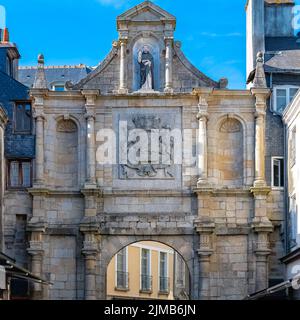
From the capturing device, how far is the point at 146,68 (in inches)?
1195

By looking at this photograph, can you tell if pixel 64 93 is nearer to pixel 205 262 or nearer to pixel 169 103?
pixel 169 103

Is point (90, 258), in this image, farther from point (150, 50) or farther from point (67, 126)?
point (150, 50)

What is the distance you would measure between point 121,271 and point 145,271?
5.76 ft

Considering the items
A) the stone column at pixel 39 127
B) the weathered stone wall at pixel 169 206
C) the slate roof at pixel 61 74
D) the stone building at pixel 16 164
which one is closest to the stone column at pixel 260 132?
the weathered stone wall at pixel 169 206

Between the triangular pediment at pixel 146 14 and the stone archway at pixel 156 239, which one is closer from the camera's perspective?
the stone archway at pixel 156 239

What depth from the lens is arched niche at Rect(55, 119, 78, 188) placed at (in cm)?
3012

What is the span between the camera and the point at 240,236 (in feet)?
97.0

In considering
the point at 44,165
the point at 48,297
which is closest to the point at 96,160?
the point at 44,165

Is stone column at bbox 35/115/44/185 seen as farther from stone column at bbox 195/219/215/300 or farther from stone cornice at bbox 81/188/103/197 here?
stone column at bbox 195/219/215/300

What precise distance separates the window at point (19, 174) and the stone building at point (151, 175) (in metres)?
0.76

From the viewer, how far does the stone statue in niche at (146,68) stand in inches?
→ 1194

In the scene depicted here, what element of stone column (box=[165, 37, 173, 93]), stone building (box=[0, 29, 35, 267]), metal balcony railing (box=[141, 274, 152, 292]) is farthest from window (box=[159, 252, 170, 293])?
stone column (box=[165, 37, 173, 93])

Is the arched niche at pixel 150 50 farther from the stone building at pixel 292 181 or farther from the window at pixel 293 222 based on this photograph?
the window at pixel 293 222

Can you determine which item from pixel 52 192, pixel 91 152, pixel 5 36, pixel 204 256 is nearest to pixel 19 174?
pixel 52 192
